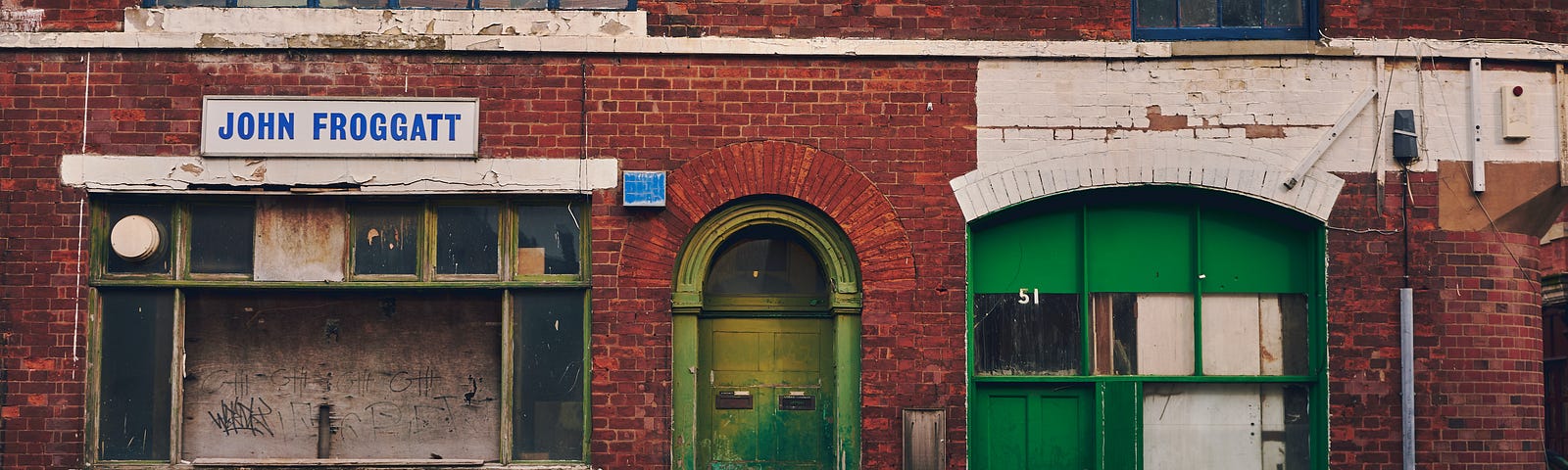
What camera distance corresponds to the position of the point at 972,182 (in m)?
9.22

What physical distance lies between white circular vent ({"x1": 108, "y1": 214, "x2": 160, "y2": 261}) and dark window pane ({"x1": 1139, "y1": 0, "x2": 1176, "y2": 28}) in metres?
6.84

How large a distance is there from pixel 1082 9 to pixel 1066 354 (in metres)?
2.37

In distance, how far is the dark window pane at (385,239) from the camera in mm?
9203

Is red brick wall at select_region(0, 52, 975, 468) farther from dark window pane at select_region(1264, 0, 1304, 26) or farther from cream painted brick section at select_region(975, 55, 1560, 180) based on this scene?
dark window pane at select_region(1264, 0, 1304, 26)

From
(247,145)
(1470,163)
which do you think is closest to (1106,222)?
(1470,163)

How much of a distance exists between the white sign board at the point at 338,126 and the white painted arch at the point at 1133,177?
3.37 meters

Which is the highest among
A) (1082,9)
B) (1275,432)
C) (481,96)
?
(1082,9)

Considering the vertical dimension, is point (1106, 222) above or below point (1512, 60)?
below

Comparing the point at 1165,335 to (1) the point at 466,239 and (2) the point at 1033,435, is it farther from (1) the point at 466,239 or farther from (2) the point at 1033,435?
(1) the point at 466,239

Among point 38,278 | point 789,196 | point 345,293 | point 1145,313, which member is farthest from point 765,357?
point 38,278

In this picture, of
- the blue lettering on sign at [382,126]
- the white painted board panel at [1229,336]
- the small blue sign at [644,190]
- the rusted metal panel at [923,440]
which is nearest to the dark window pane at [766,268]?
the small blue sign at [644,190]

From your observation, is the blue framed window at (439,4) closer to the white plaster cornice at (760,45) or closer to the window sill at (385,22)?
the window sill at (385,22)

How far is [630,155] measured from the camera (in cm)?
917

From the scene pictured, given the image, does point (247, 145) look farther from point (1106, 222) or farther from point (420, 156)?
point (1106, 222)
